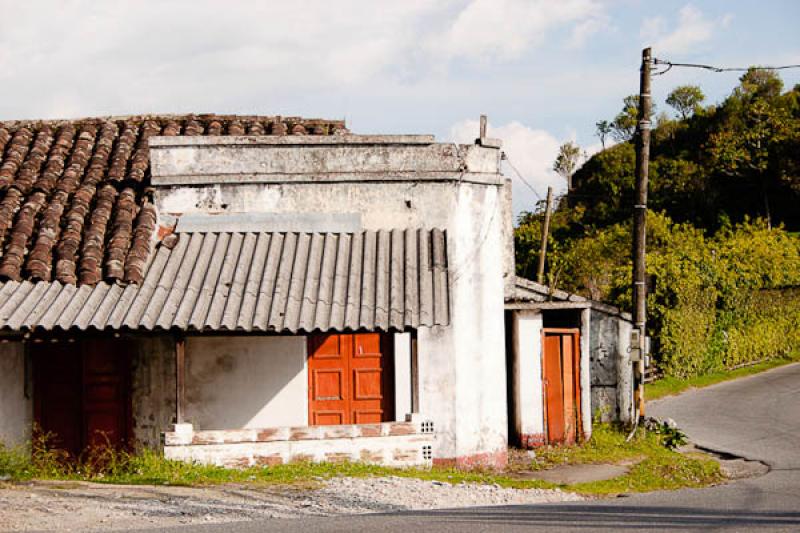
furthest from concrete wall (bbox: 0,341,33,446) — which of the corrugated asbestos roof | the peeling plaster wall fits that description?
the peeling plaster wall

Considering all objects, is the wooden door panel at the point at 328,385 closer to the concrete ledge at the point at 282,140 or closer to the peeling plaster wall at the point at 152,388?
the peeling plaster wall at the point at 152,388

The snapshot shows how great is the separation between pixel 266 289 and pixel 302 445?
7.30ft

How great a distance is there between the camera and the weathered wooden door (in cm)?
1864

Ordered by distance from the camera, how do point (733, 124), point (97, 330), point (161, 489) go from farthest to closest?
point (733, 124) → point (97, 330) → point (161, 489)

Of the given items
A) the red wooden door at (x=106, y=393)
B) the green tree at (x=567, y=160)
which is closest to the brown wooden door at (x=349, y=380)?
the red wooden door at (x=106, y=393)

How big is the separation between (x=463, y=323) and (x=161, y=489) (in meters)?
5.64

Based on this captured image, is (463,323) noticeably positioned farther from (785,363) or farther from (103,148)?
(785,363)

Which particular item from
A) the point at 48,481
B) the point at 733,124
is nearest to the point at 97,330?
the point at 48,481

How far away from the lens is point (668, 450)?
18516 mm

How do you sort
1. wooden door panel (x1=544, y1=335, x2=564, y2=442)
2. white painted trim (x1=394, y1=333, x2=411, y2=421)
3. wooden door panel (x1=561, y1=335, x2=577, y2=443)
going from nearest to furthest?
white painted trim (x1=394, y1=333, x2=411, y2=421), wooden door panel (x1=544, y1=335, x2=564, y2=442), wooden door panel (x1=561, y1=335, x2=577, y2=443)

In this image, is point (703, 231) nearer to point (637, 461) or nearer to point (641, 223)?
point (641, 223)

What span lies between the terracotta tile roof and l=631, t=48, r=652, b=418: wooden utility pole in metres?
5.86

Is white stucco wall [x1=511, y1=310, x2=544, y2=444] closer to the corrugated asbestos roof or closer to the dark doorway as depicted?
the corrugated asbestos roof

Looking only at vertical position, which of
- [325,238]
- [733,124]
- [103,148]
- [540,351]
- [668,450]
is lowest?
[668,450]
